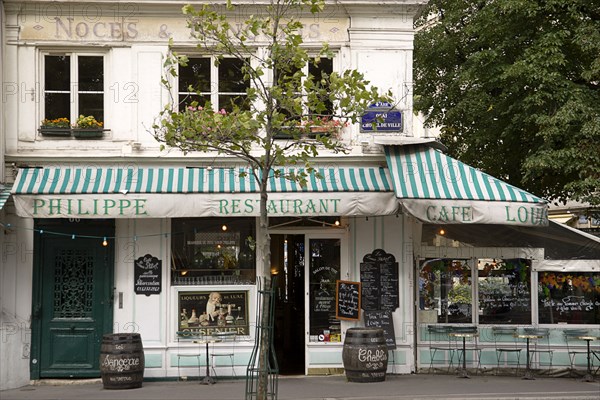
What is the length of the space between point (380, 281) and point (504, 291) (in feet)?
7.79

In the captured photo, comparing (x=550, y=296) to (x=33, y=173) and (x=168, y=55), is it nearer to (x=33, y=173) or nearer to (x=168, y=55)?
(x=168, y=55)

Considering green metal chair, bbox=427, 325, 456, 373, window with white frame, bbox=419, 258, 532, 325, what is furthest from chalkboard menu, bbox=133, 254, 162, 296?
green metal chair, bbox=427, 325, 456, 373

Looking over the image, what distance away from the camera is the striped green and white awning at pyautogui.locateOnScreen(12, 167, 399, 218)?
13.5 meters

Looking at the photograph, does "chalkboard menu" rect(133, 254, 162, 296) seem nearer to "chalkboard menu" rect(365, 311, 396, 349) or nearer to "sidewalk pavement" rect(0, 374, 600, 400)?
"sidewalk pavement" rect(0, 374, 600, 400)

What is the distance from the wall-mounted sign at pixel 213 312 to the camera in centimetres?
1452

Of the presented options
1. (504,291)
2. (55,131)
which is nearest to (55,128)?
(55,131)

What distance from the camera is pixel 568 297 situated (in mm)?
15320

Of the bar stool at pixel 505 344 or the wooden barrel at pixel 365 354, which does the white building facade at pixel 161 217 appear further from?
the bar stool at pixel 505 344

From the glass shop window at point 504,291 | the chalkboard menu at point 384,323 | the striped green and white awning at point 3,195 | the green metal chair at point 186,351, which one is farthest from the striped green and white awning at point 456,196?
the striped green and white awning at point 3,195

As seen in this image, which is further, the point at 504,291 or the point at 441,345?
the point at 504,291

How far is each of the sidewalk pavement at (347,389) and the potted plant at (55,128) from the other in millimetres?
4113

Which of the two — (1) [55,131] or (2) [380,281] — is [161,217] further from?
(2) [380,281]

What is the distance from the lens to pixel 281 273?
1736cm

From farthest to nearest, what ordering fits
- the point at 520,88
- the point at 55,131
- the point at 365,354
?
the point at 520,88, the point at 55,131, the point at 365,354
